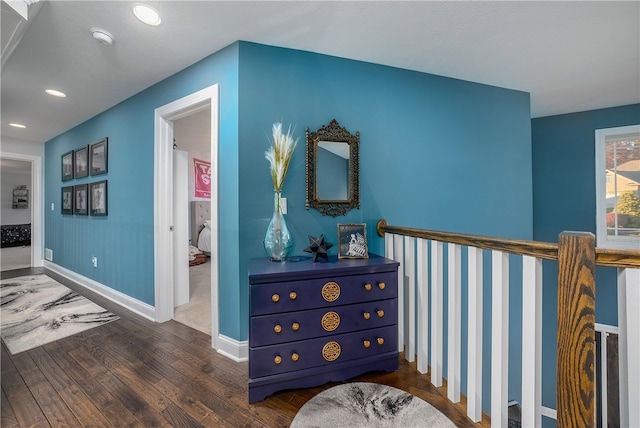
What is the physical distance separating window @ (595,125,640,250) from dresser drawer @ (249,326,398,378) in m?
3.63

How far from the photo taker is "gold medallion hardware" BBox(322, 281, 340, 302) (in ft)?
5.21

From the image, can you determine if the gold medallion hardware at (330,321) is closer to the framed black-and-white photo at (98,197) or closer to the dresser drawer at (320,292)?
the dresser drawer at (320,292)

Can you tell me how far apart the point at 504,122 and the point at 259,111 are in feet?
8.30

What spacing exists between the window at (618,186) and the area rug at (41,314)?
226 inches

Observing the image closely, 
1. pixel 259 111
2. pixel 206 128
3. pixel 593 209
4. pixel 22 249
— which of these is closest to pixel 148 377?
pixel 259 111

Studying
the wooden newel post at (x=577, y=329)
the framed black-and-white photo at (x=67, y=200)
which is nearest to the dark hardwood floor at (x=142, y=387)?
the wooden newel post at (x=577, y=329)

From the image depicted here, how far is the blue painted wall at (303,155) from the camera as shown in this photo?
1.95 m

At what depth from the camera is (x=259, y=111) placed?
1957mm

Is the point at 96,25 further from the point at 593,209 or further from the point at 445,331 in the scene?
the point at 593,209

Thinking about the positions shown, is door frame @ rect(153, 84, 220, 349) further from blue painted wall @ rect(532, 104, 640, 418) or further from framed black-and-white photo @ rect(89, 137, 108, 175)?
blue painted wall @ rect(532, 104, 640, 418)

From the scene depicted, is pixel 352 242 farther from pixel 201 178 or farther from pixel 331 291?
pixel 201 178

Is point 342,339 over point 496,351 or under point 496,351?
under

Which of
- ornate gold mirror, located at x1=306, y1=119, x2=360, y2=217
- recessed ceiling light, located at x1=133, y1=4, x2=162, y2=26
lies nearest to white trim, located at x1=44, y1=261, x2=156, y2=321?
ornate gold mirror, located at x1=306, y1=119, x2=360, y2=217

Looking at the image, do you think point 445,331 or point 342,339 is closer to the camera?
point 342,339
